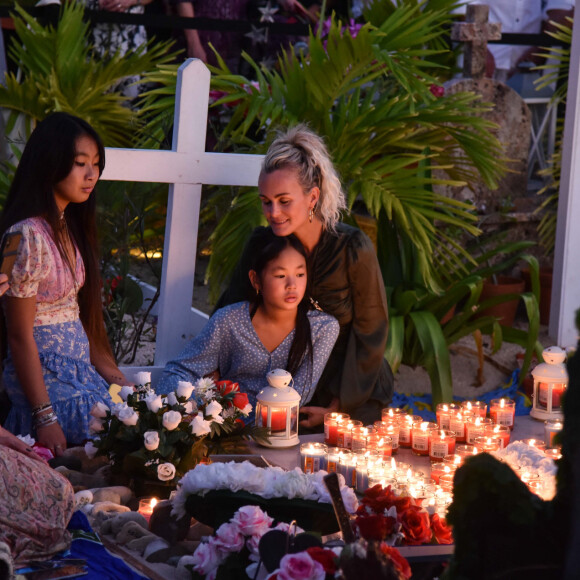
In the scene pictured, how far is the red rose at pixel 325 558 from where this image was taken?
5.73ft

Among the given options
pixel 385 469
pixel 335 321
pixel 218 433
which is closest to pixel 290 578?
pixel 385 469

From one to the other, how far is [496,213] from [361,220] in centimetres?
193

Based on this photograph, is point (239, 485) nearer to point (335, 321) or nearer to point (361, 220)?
point (335, 321)

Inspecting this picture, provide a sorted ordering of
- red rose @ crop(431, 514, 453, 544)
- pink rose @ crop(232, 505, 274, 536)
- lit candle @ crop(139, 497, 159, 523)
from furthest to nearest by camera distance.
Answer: lit candle @ crop(139, 497, 159, 523)
red rose @ crop(431, 514, 453, 544)
pink rose @ crop(232, 505, 274, 536)

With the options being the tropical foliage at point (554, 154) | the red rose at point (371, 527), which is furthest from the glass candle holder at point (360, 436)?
the tropical foliage at point (554, 154)

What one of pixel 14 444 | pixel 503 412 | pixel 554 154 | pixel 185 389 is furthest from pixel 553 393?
pixel 554 154

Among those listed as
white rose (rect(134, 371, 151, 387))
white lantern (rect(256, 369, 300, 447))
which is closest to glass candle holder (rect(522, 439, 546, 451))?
white lantern (rect(256, 369, 300, 447))

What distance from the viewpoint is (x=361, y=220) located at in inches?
203

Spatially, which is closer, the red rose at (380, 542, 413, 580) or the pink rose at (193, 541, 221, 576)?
the red rose at (380, 542, 413, 580)

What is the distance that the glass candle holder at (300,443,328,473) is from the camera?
2.98 metres

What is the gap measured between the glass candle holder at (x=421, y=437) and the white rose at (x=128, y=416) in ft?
3.24

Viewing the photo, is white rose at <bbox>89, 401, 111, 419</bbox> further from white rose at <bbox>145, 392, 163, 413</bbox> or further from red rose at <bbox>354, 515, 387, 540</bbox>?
red rose at <bbox>354, 515, 387, 540</bbox>

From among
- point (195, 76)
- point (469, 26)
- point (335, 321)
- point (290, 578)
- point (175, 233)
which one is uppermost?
point (469, 26)

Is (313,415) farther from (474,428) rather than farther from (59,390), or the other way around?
(59,390)
